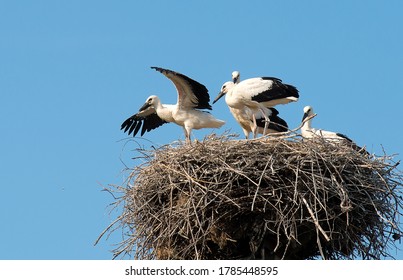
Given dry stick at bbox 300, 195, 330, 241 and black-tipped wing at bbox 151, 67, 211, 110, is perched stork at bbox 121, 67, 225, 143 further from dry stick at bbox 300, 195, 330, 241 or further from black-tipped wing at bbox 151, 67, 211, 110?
dry stick at bbox 300, 195, 330, 241

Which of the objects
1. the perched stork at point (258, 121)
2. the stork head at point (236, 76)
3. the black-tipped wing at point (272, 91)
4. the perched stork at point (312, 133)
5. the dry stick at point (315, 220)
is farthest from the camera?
the stork head at point (236, 76)

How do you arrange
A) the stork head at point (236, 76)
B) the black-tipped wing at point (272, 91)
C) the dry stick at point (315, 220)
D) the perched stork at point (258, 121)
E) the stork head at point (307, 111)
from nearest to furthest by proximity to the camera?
the dry stick at point (315, 220), the black-tipped wing at point (272, 91), the perched stork at point (258, 121), the stork head at point (307, 111), the stork head at point (236, 76)

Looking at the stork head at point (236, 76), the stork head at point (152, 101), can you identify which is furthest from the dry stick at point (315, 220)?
the stork head at point (152, 101)

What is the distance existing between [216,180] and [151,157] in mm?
1282

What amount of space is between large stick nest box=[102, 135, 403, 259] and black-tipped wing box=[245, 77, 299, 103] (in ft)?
5.73

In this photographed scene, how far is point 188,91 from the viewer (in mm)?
16781

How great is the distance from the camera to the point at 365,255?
14.0 metres

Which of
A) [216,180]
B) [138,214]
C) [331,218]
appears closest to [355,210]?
[331,218]

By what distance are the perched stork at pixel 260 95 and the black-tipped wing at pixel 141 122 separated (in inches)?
72.3

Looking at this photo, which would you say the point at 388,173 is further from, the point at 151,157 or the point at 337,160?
the point at 151,157

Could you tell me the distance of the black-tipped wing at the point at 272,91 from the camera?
1600 cm

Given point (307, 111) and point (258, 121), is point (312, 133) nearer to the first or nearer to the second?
point (258, 121)

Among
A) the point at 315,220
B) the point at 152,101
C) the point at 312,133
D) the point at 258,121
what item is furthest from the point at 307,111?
the point at 315,220

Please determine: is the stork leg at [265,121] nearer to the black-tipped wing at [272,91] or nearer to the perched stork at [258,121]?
the perched stork at [258,121]
